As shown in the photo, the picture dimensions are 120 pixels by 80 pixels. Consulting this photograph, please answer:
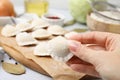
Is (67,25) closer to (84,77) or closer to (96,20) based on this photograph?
(96,20)

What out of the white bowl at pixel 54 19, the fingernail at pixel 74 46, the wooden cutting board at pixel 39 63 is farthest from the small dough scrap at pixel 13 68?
the white bowl at pixel 54 19

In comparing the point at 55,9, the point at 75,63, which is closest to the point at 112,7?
the point at 55,9

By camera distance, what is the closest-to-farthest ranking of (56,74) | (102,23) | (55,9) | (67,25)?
(56,74) < (102,23) < (67,25) < (55,9)

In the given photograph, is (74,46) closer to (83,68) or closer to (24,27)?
(83,68)

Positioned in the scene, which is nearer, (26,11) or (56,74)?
(56,74)

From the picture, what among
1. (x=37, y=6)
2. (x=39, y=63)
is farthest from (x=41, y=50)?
(x=37, y=6)

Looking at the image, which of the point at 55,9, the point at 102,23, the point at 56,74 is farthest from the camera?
the point at 55,9

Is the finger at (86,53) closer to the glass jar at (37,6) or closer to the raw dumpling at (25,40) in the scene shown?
the raw dumpling at (25,40)

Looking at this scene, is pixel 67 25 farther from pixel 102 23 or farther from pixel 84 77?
pixel 84 77
